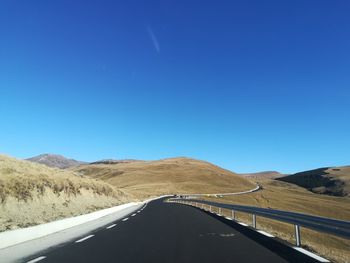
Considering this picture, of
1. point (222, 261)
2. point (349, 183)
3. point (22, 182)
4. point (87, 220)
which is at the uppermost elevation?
point (349, 183)

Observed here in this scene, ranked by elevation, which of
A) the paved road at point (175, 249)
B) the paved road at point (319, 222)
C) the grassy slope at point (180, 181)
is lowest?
the paved road at point (175, 249)

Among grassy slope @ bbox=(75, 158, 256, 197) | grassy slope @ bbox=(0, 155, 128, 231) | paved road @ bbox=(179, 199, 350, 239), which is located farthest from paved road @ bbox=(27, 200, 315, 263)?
grassy slope @ bbox=(75, 158, 256, 197)

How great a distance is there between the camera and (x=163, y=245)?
1330 cm

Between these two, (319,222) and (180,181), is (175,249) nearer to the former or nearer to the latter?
(319,222)

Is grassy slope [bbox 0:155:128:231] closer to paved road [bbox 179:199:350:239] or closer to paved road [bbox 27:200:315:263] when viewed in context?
paved road [bbox 27:200:315:263]

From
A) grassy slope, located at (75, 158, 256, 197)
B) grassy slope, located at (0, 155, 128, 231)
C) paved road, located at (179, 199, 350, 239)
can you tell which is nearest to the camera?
paved road, located at (179, 199, 350, 239)

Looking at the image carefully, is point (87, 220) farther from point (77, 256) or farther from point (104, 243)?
point (77, 256)

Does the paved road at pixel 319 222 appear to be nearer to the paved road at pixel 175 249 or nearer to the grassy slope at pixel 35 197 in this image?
the paved road at pixel 175 249

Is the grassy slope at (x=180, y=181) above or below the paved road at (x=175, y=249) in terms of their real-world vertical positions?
above

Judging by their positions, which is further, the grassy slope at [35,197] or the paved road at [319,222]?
the grassy slope at [35,197]

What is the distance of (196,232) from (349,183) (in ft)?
571

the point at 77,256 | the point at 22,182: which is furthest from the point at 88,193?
the point at 77,256

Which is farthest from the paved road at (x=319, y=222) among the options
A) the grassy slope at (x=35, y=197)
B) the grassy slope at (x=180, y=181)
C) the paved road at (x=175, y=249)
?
the grassy slope at (x=180, y=181)

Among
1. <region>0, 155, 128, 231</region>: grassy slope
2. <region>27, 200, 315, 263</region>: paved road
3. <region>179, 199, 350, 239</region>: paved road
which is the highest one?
<region>0, 155, 128, 231</region>: grassy slope
